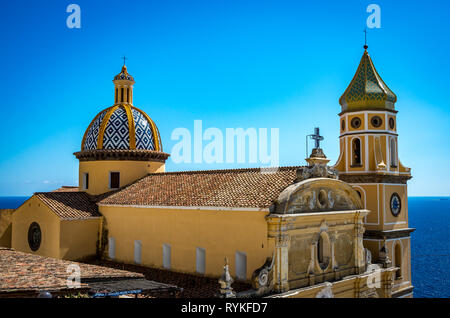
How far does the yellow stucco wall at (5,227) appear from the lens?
26656 mm

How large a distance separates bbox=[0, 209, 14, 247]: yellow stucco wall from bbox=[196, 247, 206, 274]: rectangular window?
45.6 ft

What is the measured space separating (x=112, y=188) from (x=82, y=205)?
210 centimetres

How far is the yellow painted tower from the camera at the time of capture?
85.6 feet

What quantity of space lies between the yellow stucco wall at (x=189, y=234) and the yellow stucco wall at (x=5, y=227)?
709 cm

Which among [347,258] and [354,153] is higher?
[354,153]

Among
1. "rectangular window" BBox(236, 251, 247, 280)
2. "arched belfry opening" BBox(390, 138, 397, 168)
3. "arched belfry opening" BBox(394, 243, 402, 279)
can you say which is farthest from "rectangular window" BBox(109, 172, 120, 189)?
"arched belfry opening" BBox(394, 243, 402, 279)

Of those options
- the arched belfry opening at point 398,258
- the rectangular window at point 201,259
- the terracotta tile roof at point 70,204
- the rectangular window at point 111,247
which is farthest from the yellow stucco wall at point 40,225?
the arched belfry opening at point 398,258

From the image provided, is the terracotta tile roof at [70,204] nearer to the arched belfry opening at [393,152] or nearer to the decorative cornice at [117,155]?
the decorative cornice at [117,155]

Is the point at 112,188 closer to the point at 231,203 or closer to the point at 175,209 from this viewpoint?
the point at 175,209

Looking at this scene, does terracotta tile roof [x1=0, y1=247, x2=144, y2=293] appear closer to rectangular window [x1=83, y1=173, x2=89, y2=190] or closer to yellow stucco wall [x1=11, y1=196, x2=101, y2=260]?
yellow stucco wall [x1=11, y1=196, x2=101, y2=260]

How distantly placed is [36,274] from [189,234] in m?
7.08

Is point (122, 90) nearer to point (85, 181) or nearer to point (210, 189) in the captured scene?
point (85, 181)

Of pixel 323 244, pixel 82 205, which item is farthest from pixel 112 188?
pixel 323 244
